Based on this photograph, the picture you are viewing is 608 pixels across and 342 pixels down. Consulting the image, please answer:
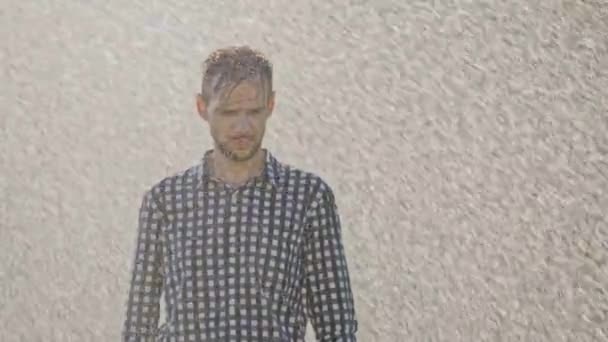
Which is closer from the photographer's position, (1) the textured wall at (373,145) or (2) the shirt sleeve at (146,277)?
(2) the shirt sleeve at (146,277)

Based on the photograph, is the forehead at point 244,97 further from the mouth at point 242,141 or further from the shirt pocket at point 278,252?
the shirt pocket at point 278,252

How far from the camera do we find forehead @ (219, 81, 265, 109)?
2729 mm

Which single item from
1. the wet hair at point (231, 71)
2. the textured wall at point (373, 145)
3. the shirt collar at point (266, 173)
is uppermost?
the wet hair at point (231, 71)

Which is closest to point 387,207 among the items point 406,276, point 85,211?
point 406,276

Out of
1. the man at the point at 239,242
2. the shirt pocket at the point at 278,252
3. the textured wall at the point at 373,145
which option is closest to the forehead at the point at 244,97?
the man at the point at 239,242

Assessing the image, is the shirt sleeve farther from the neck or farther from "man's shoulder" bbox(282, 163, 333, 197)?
"man's shoulder" bbox(282, 163, 333, 197)

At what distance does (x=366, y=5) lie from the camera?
17.8 feet

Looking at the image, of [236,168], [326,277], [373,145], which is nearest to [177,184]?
[236,168]

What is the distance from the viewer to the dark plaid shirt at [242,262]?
2.78 metres

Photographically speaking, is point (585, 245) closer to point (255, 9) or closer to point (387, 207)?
point (387, 207)

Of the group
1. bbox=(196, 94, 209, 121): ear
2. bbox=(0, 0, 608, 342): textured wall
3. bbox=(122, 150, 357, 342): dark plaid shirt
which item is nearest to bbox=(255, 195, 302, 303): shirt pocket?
bbox=(122, 150, 357, 342): dark plaid shirt

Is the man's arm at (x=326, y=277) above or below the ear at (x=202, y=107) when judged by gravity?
below

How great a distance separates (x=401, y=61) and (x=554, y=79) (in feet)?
1.88

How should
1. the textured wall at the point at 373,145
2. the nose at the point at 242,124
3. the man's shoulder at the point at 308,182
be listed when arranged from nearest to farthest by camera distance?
the nose at the point at 242,124 → the man's shoulder at the point at 308,182 → the textured wall at the point at 373,145
